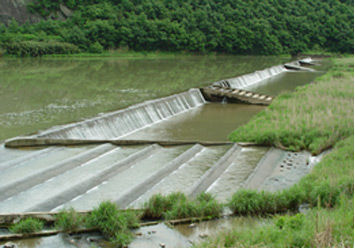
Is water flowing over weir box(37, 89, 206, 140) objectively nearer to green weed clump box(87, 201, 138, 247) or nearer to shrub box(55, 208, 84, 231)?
shrub box(55, 208, 84, 231)

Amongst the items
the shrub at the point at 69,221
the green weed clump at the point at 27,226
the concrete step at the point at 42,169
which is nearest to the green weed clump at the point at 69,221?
the shrub at the point at 69,221

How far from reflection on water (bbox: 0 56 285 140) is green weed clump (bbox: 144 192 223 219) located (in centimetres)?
691

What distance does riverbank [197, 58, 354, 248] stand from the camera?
4.91 meters

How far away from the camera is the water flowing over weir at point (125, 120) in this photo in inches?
456

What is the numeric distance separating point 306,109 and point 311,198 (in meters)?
7.78

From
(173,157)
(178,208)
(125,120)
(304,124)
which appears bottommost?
(304,124)

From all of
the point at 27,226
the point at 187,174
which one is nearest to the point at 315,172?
the point at 187,174

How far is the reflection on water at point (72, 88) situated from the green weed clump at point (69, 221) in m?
6.76

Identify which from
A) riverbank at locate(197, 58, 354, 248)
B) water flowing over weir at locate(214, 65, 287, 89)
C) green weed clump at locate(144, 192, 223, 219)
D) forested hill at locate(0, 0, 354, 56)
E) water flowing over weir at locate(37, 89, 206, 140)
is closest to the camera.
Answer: riverbank at locate(197, 58, 354, 248)

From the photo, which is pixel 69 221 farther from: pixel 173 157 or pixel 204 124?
pixel 204 124

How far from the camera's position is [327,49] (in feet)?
189

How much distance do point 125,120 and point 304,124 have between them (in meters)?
5.70

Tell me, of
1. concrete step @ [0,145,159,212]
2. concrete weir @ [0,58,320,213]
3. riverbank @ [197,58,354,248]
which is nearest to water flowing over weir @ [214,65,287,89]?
riverbank @ [197,58,354,248]

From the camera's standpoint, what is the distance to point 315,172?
8.38m
